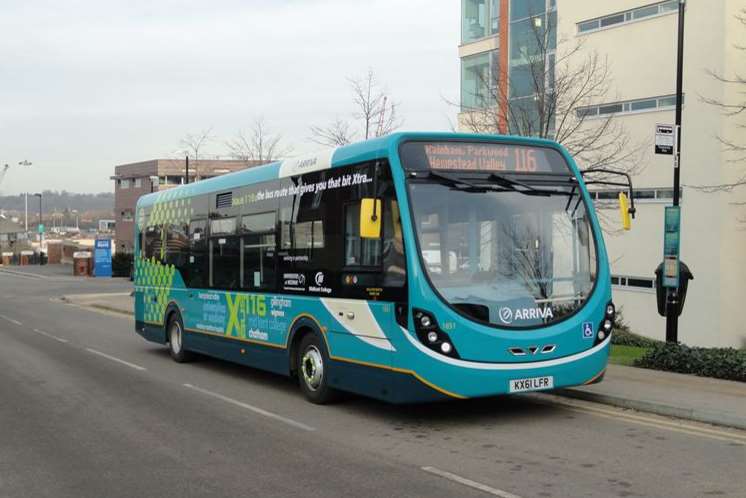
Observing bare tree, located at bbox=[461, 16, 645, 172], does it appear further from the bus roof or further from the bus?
the bus

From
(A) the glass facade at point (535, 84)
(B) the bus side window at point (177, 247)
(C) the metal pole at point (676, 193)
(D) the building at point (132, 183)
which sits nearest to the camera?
(C) the metal pole at point (676, 193)

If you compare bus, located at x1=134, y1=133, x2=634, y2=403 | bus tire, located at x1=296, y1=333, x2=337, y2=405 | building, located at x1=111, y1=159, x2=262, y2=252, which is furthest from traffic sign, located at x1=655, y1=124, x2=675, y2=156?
building, located at x1=111, y1=159, x2=262, y2=252

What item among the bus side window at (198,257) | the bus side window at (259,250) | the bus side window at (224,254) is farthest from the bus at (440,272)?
the bus side window at (198,257)

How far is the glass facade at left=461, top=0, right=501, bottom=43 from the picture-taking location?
32938 millimetres

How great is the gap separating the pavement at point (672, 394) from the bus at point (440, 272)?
0.85 meters

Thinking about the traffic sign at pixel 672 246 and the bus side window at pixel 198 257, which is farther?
the bus side window at pixel 198 257

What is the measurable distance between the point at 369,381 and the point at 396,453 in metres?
1.51

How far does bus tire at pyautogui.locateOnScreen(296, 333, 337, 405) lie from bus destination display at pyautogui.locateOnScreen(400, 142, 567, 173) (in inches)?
102

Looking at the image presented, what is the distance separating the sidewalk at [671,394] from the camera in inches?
359

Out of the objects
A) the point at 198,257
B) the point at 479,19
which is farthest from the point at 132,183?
the point at 198,257

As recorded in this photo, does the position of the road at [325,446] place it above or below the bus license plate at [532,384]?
below

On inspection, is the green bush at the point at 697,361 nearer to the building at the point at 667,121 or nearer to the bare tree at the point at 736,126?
the building at the point at 667,121

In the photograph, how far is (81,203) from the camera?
16200 cm

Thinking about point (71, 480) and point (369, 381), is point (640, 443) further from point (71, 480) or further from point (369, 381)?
point (71, 480)
